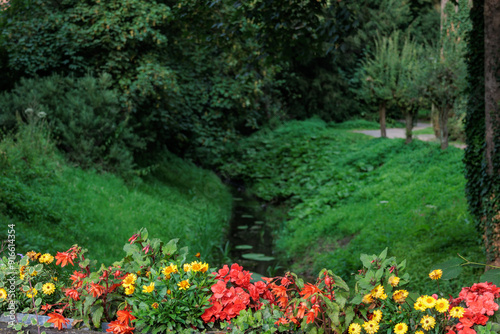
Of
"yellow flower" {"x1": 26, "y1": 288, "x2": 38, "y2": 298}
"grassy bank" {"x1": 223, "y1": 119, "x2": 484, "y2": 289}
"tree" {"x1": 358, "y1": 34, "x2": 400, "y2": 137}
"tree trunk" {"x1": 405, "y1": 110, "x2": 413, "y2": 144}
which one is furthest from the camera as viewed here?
"tree" {"x1": 358, "y1": 34, "x2": 400, "y2": 137}

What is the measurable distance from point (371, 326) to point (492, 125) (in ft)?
11.3

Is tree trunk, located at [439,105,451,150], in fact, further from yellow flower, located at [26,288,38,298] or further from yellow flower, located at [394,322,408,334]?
yellow flower, located at [26,288,38,298]

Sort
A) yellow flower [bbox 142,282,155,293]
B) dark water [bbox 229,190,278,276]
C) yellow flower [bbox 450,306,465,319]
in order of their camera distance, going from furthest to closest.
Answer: dark water [bbox 229,190,278,276] < yellow flower [bbox 142,282,155,293] < yellow flower [bbox 450,306,465,319]

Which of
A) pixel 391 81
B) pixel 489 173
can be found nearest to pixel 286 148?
pixel 391 81

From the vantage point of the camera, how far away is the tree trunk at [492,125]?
4.49 metres

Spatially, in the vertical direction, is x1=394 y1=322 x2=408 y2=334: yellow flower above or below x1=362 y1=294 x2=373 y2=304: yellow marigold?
below

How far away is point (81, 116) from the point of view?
8633mm

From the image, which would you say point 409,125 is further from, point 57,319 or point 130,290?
point 57,319

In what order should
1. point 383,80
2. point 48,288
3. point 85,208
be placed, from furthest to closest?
point 383,80 → point 85,208 → point 48,288

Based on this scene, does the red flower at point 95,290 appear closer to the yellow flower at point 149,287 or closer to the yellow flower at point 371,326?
the yellow flower at point 149,287

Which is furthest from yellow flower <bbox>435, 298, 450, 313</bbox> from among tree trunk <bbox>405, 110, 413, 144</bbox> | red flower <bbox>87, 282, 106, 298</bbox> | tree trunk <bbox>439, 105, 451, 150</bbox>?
tree trunk <bbox>405, 110, 413, 144</bbox>

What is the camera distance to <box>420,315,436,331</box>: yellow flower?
183 centimetres

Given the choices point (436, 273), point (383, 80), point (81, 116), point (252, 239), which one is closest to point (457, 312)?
point (436, 273)

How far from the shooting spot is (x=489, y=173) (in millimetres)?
4785
